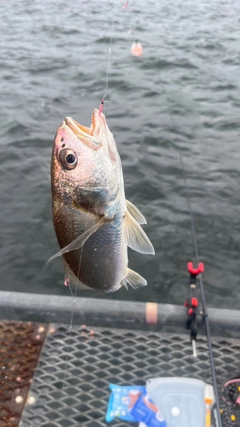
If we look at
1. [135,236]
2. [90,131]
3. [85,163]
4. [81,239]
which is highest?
[90,131]

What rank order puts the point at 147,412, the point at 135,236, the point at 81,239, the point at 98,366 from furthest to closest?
the point at 98,366
the point at 147,412
the point at 135,236
the point at 81,239

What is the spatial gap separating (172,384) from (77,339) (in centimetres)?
78

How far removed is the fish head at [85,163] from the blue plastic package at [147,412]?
1525 mm

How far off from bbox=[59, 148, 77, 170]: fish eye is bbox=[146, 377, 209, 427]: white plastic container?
171 cm

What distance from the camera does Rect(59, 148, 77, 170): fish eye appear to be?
1910 millimetres

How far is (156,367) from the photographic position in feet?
9.73

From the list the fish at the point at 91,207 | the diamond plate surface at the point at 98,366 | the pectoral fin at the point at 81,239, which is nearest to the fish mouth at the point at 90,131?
the fish at the point at 91,207

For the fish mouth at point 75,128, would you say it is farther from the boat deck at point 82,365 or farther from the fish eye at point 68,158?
the boat deck at point 82,365

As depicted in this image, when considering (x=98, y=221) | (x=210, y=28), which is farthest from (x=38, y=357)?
(x=210, y=28)

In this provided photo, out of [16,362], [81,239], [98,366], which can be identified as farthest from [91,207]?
[16,362]

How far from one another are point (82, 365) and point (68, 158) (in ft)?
5.67

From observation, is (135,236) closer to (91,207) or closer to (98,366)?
(91,207)

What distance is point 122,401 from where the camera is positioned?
279 centimetres

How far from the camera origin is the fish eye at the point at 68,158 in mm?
1910
